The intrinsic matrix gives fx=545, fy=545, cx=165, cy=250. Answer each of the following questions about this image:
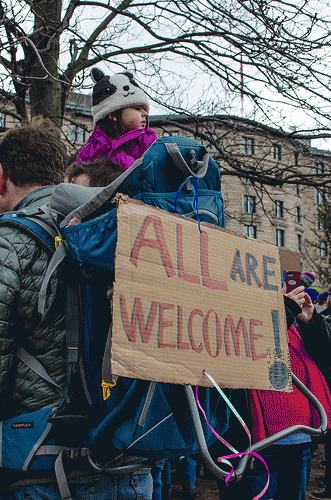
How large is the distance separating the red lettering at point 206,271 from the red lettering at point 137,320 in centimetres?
19

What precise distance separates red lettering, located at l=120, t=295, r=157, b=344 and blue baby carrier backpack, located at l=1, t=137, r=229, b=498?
0.56ft

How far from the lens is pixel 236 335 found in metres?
1.41

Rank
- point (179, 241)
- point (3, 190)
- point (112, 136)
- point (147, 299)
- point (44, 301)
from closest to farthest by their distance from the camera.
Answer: point (147, 299) → point (179, 241) → point (44, 301) → point (3, 190) → point (112, 136)

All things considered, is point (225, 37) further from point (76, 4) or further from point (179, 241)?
point (179, 241)

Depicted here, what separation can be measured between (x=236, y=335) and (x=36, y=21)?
6.59 metres

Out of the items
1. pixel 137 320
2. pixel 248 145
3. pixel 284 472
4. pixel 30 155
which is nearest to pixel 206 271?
pixel 137 320

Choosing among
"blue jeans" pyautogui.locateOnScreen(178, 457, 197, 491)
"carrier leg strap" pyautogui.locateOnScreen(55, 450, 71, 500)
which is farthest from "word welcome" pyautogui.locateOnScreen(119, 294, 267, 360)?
"blue jeans" pyautogui.locateOnScreen(178, 457, 197, 491)

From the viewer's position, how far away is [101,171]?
2059 millimetres

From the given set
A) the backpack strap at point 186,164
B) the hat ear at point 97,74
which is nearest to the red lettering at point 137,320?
the backpack strap at point 186,164

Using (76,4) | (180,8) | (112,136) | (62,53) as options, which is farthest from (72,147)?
(112,136)

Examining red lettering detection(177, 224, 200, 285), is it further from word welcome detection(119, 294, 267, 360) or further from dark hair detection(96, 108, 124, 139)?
dark hair detection(96, 108, 124, 139)

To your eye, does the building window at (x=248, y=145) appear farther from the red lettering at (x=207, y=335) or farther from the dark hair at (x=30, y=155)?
the red lettering at (x=207, y=335)

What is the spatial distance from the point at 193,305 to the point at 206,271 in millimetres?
108

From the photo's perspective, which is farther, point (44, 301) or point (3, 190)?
point (3, 190)
